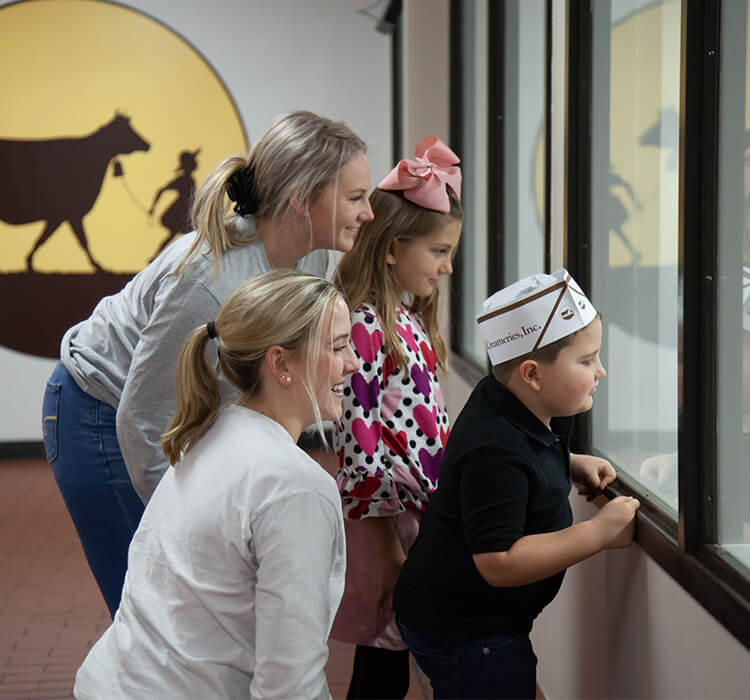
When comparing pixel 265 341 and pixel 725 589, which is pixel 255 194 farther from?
pixel 725 589

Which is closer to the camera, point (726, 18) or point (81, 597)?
point (726, 18)

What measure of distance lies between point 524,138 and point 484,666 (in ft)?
7.36

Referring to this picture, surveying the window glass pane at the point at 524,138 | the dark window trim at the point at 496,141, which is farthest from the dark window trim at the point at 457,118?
the window glass pane at the point at 524,138

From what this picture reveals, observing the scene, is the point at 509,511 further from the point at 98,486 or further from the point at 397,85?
the point at 397,85

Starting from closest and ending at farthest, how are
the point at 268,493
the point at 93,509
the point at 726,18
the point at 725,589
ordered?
the point at 268,493 < the point at 725,589 < the point at 726,18 < the point at 93,509

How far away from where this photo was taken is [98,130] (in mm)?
6449

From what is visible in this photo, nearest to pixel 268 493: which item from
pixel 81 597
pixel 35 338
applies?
pixel 81 597

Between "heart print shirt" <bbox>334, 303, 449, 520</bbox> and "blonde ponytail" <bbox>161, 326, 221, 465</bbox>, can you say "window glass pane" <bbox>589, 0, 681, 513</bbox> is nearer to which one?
"heart print shirt" <bbox>334, 303, 449, 520</bbox>

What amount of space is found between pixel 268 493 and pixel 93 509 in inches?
34.9

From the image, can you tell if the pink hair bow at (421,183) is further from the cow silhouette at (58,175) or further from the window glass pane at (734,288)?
the cow silhouette at (58,175)

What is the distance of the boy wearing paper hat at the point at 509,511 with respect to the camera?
1.55m

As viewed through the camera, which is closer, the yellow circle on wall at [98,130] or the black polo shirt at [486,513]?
the black polo shirt at [486,513]

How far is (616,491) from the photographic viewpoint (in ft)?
6.48

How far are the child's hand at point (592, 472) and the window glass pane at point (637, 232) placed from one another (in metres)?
0.11
